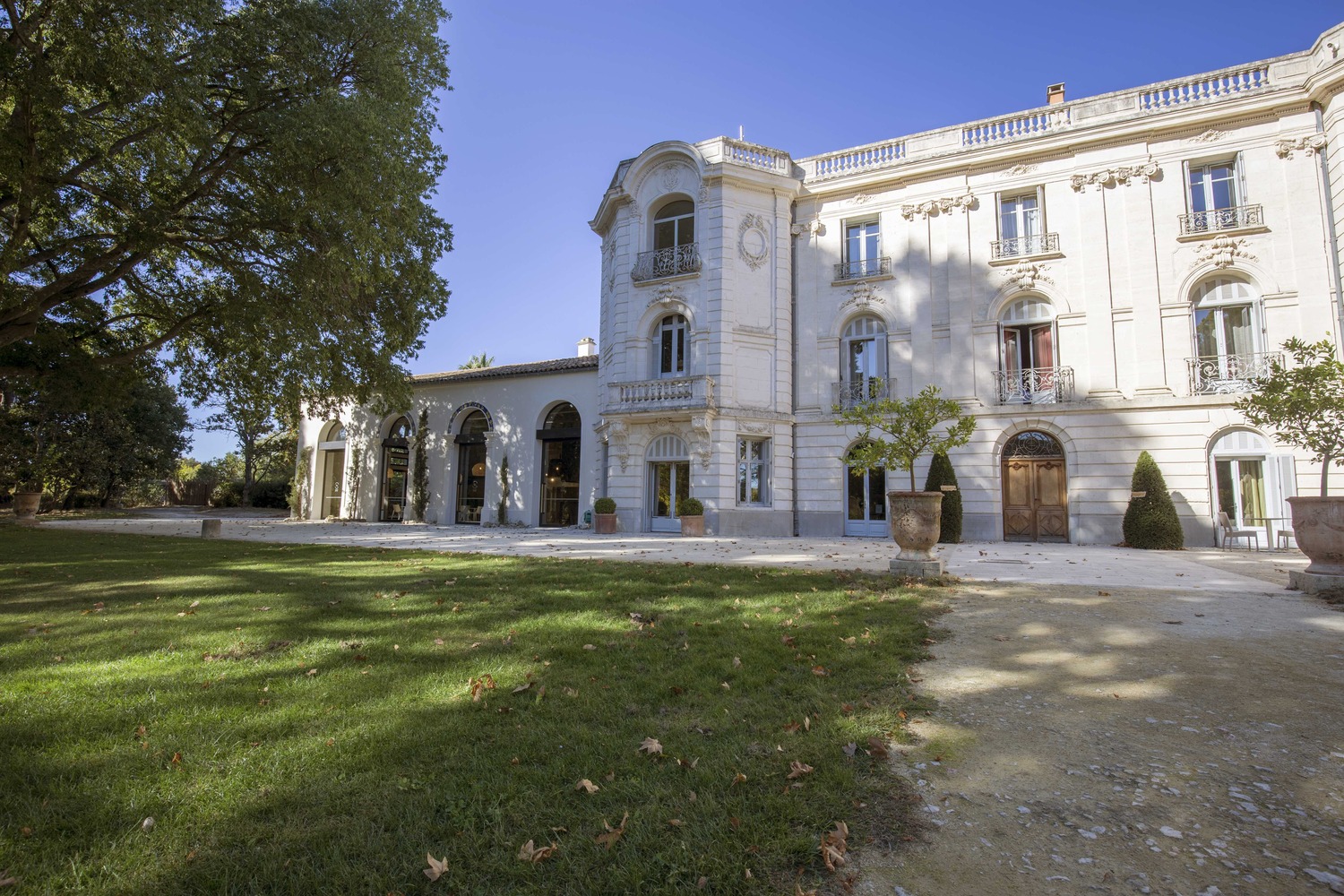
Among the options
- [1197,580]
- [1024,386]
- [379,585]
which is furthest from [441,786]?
[1024,386]

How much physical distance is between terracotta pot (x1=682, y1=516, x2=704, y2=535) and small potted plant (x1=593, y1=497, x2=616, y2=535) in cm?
229

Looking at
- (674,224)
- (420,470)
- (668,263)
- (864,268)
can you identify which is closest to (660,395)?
(668,263)

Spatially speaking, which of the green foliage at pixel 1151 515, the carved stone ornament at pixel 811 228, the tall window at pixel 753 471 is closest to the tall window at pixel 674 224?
the carved stone ornament at pixel 811 228

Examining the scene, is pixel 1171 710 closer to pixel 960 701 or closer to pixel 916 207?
pixel 960 701

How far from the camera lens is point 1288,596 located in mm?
6410

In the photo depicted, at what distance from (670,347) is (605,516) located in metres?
5.74

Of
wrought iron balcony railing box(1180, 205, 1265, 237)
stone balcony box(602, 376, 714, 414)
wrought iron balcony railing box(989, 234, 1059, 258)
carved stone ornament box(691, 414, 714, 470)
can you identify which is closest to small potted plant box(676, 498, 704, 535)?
carved stone ornament box(691, 414, 714, 470)

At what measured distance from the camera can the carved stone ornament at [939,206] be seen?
17406 millimetres

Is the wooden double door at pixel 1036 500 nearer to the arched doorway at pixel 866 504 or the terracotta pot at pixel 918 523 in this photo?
the arched doorway at pixel 866 504

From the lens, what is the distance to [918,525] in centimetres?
806

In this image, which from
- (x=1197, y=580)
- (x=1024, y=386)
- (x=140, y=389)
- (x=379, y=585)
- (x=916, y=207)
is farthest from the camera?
(x=140, y=389)

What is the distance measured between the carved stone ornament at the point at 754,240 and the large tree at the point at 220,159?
8.97 meters

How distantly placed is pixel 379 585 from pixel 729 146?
16866 mm

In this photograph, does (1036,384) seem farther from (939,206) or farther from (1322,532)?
(1322,532)
